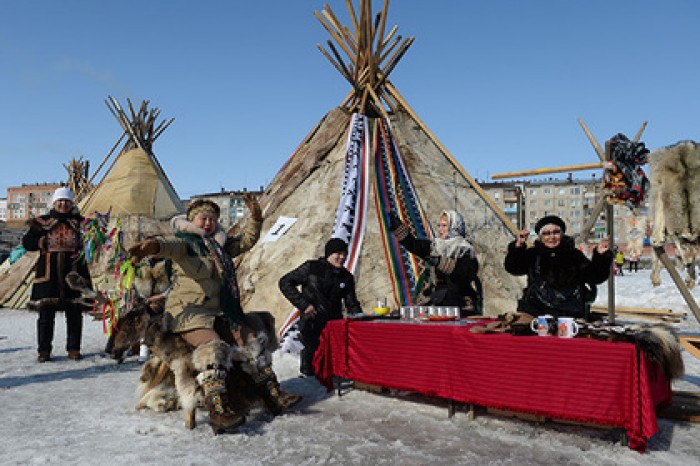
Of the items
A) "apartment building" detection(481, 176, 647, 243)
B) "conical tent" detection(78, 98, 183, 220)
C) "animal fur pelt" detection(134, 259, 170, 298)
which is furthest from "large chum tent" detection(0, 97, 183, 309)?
"apartment building" detection(481, 176, 647, 243)

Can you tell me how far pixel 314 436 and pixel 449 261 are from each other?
1934 mm

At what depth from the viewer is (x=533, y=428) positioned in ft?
11.3

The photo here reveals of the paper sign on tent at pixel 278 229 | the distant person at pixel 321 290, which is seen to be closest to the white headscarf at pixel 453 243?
the distant person at pixel 321 290

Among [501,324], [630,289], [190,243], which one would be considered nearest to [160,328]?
[190,243]

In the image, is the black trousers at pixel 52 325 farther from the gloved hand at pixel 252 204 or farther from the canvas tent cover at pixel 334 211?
the gloved hand at pixel 252 204

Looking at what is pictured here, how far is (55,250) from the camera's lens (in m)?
6.06

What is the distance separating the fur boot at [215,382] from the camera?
3340 mm

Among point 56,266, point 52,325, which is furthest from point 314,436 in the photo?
point 56,266

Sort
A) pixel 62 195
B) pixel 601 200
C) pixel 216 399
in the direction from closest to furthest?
1. pixel 216 399
2. pixel 601 200
3. pixel 62 195

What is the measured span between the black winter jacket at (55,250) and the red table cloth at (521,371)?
377 centimetres

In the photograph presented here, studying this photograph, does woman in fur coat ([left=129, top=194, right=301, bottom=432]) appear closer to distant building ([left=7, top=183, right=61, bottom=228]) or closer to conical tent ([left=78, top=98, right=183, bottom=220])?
conical tent ([left=78, top=98, right=183, bottom=220])

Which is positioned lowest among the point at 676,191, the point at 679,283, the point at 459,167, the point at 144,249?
the point at 679,283

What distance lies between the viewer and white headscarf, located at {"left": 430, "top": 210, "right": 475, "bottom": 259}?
4578mm

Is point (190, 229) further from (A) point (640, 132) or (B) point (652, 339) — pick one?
(A) point (640, 132)
